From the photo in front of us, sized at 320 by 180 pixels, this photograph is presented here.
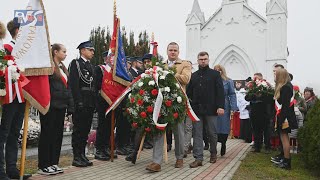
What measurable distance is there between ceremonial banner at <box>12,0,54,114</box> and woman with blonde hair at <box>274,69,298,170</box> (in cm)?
445

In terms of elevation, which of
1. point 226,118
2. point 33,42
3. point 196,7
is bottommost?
point 226,118

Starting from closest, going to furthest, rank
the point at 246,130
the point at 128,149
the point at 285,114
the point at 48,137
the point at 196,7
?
the point at 48,137 < the point at 285,114 < the point at 128,149 < the point at 246,130 < the point at 196,7

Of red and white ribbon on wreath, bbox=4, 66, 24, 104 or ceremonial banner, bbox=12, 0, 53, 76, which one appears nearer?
red and white ribbon on wreath, bbox=4, 66, 24, 104

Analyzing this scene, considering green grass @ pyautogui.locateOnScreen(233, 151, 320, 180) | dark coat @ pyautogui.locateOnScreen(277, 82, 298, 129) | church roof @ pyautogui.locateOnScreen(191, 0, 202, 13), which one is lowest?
green grass @ pyautogui.locateOnScreen(233, 151, 320, 180)

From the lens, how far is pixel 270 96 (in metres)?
9.43

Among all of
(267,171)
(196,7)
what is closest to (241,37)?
(196,7)

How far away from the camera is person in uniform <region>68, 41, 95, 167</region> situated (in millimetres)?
6680

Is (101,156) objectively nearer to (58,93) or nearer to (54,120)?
(54,120)

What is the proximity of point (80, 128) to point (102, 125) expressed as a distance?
0.96 meters

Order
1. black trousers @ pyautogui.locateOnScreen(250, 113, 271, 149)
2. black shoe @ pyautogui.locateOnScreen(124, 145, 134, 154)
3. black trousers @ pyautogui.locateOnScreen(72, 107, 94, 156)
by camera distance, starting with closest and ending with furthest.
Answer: black trousers @ pyautogui.locateOnScreen(72, 107, 94, 156) < black shoe @ pyautogui.locateOnScreen(124, 145, 134, 154) < black trousers @ pyautogui.locateOnScreen(250, 113, 271, 149)

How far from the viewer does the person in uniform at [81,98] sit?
668 cm

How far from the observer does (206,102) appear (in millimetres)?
7383

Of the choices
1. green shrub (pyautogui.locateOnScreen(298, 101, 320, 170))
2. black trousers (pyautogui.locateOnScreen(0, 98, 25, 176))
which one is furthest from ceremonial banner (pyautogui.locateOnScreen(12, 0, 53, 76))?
green shrub (pyautogui.locateOnScreen(298, 101, 320, 170))

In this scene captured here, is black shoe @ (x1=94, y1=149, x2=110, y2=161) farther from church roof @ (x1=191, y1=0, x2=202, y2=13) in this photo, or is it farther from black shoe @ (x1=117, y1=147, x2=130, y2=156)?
church roof @ (x1=191, y1=0, x2=202, y2=13)
